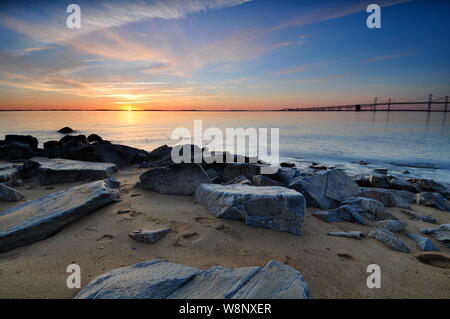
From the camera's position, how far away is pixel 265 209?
3244mm

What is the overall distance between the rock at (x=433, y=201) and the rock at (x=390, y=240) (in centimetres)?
281

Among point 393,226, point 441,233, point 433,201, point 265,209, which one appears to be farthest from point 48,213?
point 433,201

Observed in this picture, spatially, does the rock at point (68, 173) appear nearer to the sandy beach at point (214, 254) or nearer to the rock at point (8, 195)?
the rock at point (8, 195)

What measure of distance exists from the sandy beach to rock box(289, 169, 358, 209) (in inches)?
30.6

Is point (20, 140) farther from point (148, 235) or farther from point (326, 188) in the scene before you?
point (326, 188)

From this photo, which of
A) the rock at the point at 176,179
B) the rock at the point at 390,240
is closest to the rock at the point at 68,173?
the rock at the point at 176,179

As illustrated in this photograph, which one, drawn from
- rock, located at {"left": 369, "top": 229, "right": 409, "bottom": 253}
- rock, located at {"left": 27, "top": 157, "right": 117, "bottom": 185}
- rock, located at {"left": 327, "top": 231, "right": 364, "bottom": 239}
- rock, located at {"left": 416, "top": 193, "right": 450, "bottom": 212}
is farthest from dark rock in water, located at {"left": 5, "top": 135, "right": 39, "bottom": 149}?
rock, located at {"left": 416, "top": 193, "right": 450, "bottom": 212}

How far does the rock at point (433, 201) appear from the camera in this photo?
4.89m

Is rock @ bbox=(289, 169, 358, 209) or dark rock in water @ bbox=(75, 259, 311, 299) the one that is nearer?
dark rock in water @ bbox=(75, 259, 311, 299)

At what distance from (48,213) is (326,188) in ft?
15.0

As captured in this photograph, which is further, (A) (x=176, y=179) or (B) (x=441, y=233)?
(A) (x=176, y=179)

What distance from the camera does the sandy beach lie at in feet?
7.06

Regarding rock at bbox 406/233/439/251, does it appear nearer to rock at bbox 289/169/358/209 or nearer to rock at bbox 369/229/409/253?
→ rock at bbox 369/229/409/253
